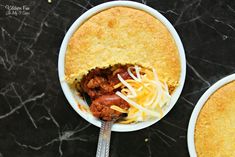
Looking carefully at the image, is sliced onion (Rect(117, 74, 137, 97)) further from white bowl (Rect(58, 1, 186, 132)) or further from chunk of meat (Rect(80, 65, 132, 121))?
white bowl (Rect(58, 1, 186, 132))

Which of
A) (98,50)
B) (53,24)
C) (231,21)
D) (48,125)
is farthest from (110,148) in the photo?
(231,21)

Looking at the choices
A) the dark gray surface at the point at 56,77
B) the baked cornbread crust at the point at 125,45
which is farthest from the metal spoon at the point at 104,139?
the baked cornbread crust at the point at 125,45

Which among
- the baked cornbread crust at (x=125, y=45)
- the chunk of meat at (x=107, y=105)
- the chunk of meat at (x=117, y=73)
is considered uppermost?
the baked cornbread crust at (x=125, y=45)

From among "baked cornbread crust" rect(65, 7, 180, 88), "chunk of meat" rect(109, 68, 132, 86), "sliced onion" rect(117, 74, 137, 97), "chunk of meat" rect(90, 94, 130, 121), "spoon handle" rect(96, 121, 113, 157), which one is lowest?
"spoon handle" rect(96, 121, 113, 157)

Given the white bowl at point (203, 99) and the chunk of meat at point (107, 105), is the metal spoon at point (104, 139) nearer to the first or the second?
the chunk of meat at point (107, 105)

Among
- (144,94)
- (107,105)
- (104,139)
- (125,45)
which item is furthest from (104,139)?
(125,45)

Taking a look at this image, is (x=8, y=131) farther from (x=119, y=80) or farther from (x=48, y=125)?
(x=119, y=80)

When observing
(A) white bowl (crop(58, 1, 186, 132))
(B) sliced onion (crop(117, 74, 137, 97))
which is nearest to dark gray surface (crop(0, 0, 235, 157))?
(A) white bowl (crop(58, 1, 186, 132))
